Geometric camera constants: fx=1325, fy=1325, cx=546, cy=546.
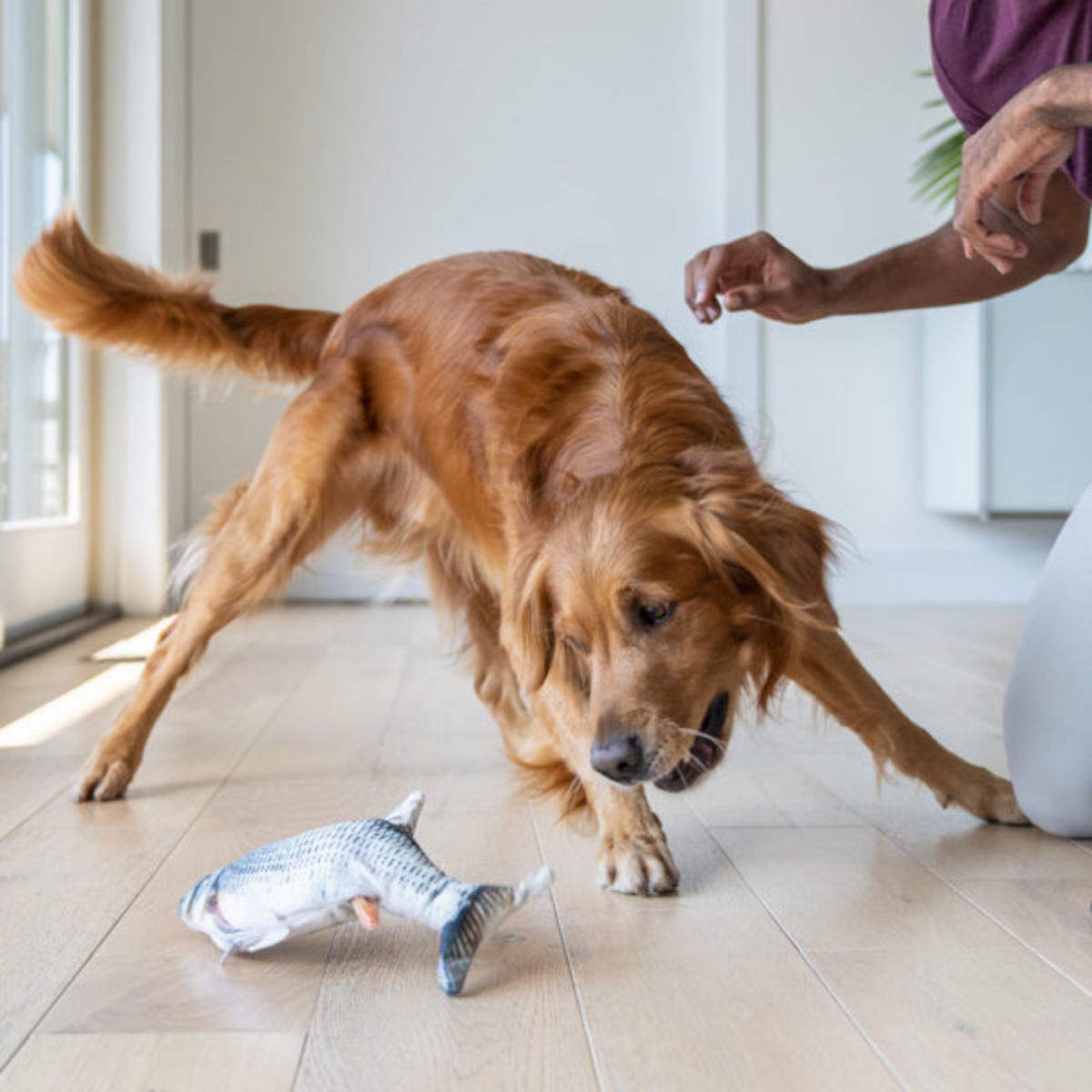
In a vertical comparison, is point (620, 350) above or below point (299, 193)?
below

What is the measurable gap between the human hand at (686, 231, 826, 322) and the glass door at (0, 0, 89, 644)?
6.97 ft

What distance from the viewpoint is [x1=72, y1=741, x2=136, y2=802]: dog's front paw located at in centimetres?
198

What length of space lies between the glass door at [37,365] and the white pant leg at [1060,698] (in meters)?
2.52

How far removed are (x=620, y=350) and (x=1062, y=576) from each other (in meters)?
0.66

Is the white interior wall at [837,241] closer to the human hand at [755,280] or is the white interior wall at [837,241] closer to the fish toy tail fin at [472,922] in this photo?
the human hand at [755,280]

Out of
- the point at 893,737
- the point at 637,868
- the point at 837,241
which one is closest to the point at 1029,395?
the point at 837,241

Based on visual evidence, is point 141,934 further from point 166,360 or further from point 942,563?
point 942,563

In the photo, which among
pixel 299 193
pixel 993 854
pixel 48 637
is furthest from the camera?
pixel 299 193

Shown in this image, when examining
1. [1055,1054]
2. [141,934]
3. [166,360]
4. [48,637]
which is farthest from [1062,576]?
[48,637]

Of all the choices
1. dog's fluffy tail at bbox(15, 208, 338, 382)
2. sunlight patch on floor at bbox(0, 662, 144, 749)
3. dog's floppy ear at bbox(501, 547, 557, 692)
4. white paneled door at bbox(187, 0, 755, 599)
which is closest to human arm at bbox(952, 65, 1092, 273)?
dog's floppy ear at bbox(501, 547, 557, 692)

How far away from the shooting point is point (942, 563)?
197 inches

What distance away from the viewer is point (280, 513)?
7.42 feet

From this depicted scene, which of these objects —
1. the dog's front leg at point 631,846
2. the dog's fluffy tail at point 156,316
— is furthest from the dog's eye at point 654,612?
the dog's fluffy tail at point 156,316

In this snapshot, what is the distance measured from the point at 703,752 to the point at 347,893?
534 mm
